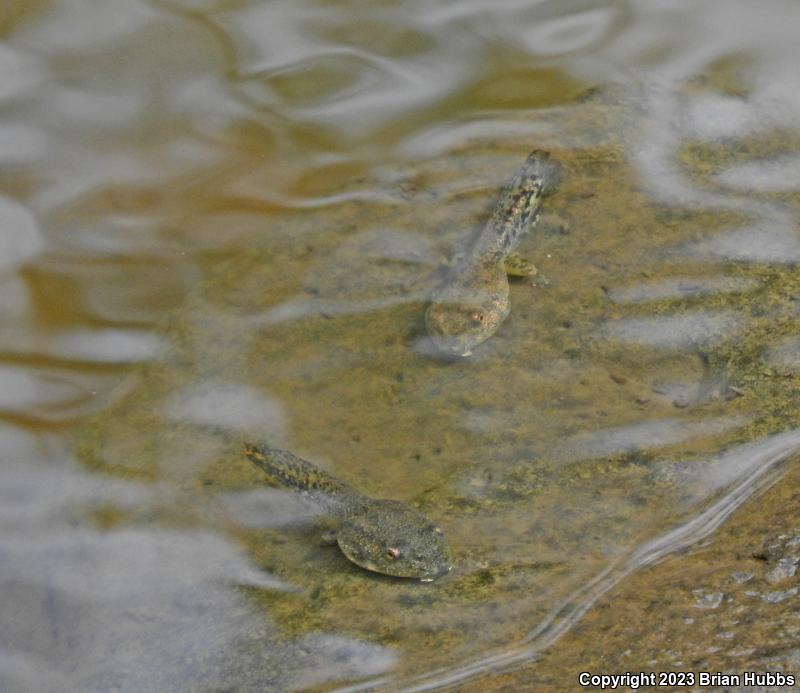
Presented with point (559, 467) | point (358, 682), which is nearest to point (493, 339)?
point (559, 467)

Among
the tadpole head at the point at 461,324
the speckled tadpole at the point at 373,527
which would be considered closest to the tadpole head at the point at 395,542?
the speckled tadpole at the point at 373,527

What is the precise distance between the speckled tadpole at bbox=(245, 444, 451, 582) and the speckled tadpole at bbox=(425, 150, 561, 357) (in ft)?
4.33

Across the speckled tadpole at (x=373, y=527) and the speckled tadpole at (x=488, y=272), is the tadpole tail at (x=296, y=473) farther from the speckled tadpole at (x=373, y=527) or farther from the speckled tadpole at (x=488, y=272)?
the speckled tadpole at (x=488, y=272)

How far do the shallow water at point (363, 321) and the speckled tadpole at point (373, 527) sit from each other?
103mm

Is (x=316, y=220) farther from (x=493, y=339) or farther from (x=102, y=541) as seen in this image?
(x=102, y=541)

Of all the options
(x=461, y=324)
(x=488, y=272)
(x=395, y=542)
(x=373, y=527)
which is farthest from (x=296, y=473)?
(x=488, y=272)

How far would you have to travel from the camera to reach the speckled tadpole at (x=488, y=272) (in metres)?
6.69

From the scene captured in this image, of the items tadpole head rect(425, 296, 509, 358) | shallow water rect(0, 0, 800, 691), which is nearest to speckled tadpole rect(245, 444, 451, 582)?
shallow water rect(0, 0, 800, 691)

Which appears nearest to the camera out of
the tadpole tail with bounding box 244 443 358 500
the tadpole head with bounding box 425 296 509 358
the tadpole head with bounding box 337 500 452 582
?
the tadpole head with bounding box 337 500 452 582

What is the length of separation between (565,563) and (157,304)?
414cm

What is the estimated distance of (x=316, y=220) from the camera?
8.21 metres

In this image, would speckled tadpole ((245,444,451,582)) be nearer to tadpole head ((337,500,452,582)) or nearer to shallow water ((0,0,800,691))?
tadpole head ((337,500,452,582))

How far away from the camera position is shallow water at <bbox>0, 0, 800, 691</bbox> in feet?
17.1

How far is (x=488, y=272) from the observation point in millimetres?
7195
